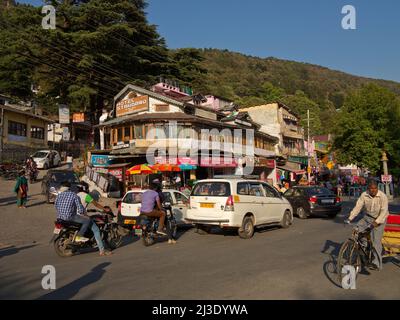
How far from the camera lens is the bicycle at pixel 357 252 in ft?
21.9

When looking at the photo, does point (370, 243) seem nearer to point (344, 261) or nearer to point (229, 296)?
point (344, 261)

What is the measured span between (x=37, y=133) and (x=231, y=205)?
37.3 meters

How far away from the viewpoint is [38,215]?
16.7 meters

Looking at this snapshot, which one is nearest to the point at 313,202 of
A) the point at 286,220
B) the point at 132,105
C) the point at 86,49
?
the point at 286,220

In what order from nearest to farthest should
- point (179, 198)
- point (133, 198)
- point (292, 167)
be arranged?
1. point (133, 198)
2. point (179, 198)
3. point (292, 167)

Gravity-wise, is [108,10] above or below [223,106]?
above

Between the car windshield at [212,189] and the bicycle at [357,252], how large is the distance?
5055 mm

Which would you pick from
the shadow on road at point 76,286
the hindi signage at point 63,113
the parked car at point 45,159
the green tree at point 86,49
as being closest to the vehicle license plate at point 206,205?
the shadow on road at point 76,286

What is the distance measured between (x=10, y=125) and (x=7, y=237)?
1151 inches

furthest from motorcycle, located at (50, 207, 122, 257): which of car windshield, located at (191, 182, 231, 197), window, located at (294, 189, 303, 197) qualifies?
window, located at (294, 189, 303, 197)

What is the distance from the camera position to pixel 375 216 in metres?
7.10

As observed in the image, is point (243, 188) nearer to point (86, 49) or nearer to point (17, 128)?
point (86, 49)

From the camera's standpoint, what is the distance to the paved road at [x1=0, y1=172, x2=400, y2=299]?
19.3ft
